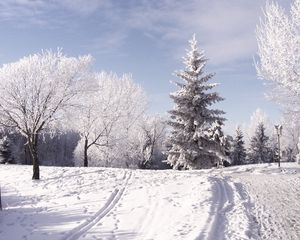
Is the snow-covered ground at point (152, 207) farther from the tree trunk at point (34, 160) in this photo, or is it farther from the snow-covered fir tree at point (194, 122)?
the snow-covered fir tree at point (194, 122)

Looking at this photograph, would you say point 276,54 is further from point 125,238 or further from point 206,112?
point 206,112

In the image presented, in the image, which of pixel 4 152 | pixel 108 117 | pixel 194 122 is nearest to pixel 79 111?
pixel 194 122

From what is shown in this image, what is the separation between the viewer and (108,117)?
42969 millimetres

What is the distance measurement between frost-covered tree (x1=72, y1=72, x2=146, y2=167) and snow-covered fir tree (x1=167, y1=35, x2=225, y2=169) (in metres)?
9.89

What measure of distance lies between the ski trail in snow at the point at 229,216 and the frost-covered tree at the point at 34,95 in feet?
38.7

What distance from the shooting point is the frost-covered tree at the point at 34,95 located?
82.0ft

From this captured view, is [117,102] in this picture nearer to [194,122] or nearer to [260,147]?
[194,122]

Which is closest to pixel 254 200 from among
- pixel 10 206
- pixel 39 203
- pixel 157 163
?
pixel 39 203

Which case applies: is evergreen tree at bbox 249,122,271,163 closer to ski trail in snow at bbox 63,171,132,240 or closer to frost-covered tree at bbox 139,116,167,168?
frost-covered tree at bbox 139,116,167,168

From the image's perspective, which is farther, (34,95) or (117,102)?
(117,102)

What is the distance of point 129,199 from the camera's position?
1734 centimetres

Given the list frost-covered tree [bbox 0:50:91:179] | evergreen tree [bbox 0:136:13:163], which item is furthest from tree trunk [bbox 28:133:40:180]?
evergreen tree [bbox 0:136:13:163]

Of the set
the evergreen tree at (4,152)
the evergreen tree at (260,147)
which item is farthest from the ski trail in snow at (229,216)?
the evergreen tree at (260,147)

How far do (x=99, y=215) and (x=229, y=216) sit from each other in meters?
4.64
